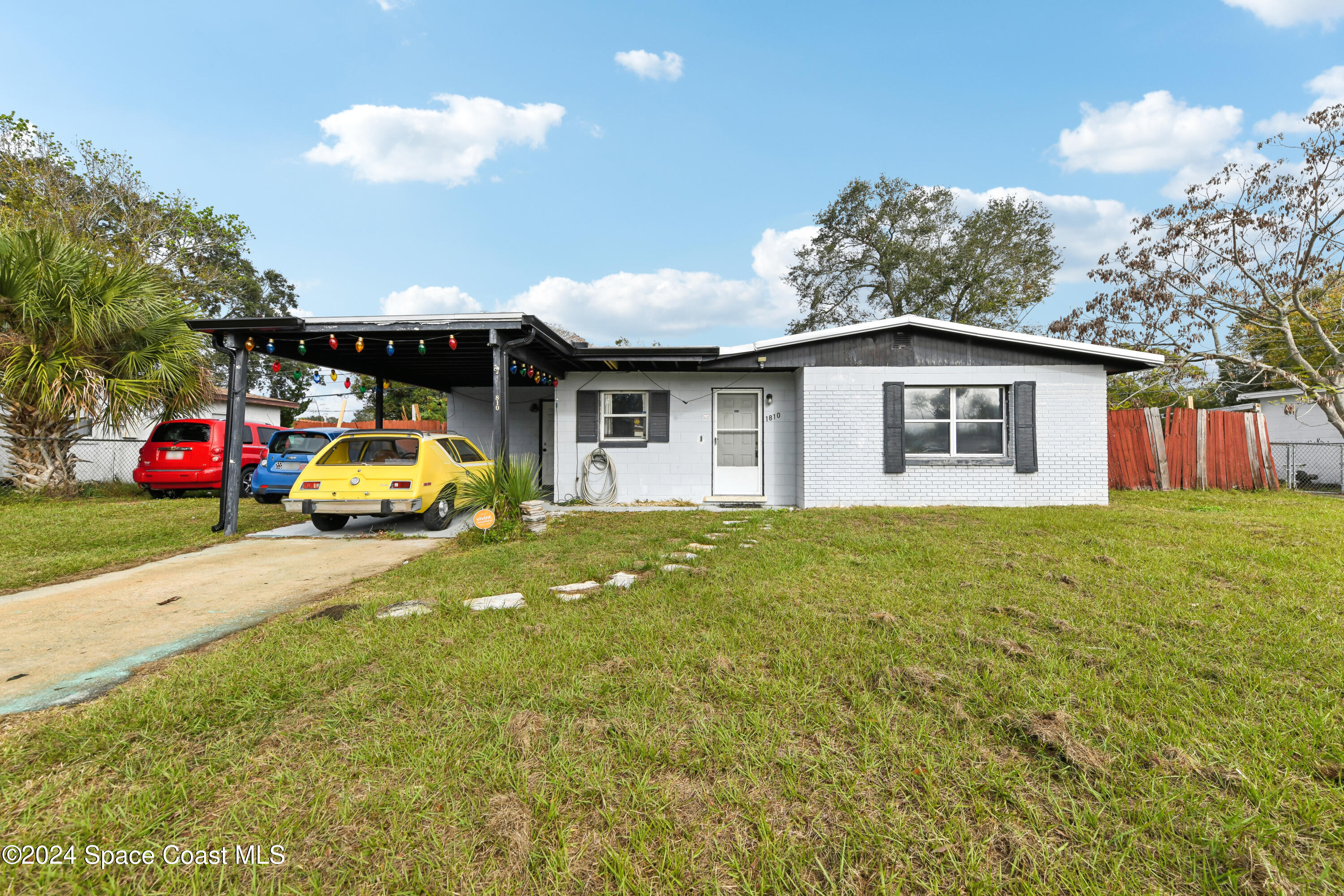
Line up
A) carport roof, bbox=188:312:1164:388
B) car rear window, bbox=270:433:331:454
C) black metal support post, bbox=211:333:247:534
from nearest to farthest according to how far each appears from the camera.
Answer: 1. black metal support post, bbox=211:333:247:534
2. carport roof, bbox=188:312:1164:388
3. car rear window, bbox=270:433:331:454

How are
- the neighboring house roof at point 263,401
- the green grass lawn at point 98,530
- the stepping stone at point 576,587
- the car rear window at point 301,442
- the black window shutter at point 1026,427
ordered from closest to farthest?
the stepping stone at point 576,587, the green grass lawn at point 98,530, the black window shutter at point 1026,427, the car rear window at point 301,442, the neighboring house roof at point 263,401

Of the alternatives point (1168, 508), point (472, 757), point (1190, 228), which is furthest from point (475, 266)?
point (1190, 228)

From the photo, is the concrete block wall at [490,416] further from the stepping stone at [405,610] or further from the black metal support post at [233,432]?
the stepping stone at [405,610]

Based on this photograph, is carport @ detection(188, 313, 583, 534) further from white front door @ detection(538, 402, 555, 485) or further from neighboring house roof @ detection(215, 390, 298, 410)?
neighboring house roof @ detection(215, 390, 298, 410)

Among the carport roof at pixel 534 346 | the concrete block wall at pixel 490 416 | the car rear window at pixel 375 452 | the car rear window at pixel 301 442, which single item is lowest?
the car rear window at pixel 375 452

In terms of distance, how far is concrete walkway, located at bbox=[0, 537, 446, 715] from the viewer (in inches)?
107

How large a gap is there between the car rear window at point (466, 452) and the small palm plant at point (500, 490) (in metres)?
1.56

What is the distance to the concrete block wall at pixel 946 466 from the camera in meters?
9.08

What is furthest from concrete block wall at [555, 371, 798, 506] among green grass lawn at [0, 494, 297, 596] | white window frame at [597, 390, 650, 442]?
green grass lawn at [0, 494, 297, 596]

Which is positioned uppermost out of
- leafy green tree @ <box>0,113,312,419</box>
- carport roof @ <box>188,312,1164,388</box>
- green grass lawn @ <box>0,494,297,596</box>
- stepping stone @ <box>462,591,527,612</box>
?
leafy green tree @ <box>0,113,312,419</box>

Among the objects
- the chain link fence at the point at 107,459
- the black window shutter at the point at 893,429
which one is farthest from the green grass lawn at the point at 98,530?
the black window shutter at the point at 893,429

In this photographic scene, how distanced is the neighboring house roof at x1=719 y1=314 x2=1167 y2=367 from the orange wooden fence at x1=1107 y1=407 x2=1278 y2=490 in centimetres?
→ 336

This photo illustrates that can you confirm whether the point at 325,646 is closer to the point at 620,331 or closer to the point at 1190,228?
the point at 1190,228

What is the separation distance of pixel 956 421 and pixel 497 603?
8.47 metres
